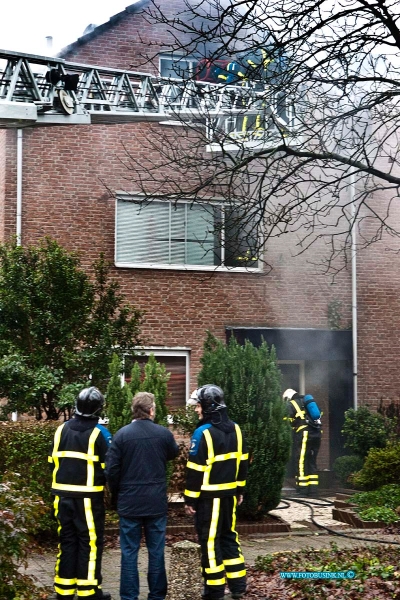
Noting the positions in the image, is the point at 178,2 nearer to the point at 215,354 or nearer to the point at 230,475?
the point at 215,354

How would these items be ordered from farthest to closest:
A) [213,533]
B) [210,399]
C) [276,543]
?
[276,543]
[210,399]
[213,533]

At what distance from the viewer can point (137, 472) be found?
21.8 feet

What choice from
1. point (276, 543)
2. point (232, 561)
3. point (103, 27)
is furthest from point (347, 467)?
point (103, 27)

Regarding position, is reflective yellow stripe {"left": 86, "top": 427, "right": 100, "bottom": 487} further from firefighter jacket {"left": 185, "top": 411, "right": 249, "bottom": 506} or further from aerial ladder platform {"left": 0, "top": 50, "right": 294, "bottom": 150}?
aerial ladder platform {"left": 0, "top": 50, "right": 294, "bottom": 150}

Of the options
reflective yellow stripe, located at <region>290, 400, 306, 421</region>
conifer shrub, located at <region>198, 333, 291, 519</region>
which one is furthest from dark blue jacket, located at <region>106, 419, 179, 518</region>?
reflective yellow stripe, located at <region>290, 400, 306, 421</region>

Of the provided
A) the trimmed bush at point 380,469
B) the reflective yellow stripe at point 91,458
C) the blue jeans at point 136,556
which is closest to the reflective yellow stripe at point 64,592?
the blue jeans at point 136,556

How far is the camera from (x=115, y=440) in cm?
669

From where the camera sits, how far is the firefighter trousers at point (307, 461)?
545 inches

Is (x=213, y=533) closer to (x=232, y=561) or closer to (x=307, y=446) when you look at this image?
(x=232, y=561)

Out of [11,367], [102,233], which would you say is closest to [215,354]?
[11,367]

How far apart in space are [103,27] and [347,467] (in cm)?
849

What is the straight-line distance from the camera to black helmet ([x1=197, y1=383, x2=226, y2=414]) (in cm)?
707

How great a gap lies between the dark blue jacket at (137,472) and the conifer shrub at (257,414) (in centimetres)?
361

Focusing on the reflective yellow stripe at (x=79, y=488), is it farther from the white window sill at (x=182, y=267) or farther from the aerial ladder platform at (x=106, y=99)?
the white window sill at (x=182, y=267)
